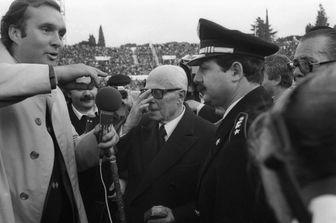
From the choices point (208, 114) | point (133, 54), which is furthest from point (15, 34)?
point (133, 54)

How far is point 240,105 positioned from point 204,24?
74 centimetres

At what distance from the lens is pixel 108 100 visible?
2.72 m

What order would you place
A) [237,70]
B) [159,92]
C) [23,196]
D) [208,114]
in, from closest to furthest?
[23,196] → [237,70] → [159,92] → [208,114]

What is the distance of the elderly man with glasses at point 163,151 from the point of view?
11.0 ft

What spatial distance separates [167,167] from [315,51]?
137 centimetres

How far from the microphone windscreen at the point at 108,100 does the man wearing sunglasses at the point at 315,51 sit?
4.61 ft

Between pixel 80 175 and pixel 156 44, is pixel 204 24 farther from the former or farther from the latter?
pixel 156 44

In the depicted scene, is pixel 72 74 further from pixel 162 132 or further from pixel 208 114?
pixel 208 114

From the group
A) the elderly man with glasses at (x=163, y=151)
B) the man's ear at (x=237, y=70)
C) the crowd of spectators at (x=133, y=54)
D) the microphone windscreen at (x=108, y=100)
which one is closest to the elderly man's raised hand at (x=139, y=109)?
the elderly man with glasses at (x=163, y=151)

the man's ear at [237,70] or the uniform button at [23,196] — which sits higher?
the man's ear at [237,70]

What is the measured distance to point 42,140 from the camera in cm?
251

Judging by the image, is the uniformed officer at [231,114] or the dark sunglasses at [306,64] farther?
the dark sunglasses at [306,64]

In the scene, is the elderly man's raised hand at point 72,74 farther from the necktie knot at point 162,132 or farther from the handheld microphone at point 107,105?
the necktie knot at point 162,132

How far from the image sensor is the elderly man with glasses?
3346mm
